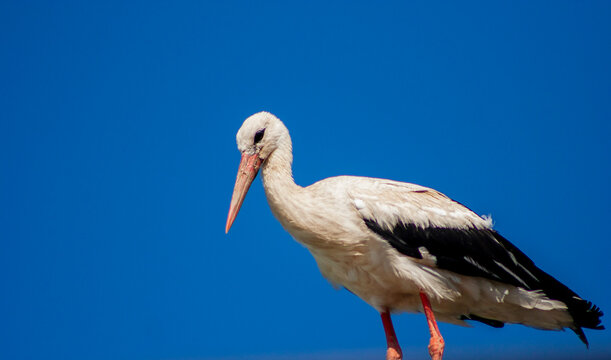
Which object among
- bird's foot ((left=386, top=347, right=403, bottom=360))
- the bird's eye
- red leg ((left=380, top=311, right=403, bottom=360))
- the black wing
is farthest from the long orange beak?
bird's foot ((left=386, top=347, right=403, bottom=360))

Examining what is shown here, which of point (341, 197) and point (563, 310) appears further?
point (563, 310)

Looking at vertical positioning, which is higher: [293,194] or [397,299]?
[293,194]

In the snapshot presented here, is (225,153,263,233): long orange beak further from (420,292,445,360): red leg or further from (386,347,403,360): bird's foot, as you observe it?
(386,347,403,360): bird's foot

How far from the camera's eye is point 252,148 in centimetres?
513

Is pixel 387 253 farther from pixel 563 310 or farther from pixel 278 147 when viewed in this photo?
pixel 563 310

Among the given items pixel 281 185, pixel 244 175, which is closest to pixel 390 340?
pixel 281 185

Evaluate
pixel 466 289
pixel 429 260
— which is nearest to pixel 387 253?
pixel 429 260

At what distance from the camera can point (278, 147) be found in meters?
5.16

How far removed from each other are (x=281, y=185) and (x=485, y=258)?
163 centimetres

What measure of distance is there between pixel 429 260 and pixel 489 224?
2.35 ft

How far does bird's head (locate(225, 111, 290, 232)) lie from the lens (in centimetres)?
512

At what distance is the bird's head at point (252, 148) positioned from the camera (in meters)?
5.12

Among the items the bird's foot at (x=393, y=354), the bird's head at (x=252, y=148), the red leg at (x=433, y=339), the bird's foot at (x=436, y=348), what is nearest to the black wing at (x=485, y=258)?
the red leg at (x=433, y=339)

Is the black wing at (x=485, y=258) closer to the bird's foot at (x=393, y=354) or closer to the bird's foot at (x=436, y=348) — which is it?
the bird's foot at (x=436, y=348)
